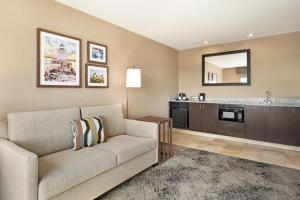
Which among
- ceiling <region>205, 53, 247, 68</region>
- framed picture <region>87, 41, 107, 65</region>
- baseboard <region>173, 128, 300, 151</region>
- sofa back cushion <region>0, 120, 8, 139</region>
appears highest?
ceiling <region>205, 53, 247, 68</region>

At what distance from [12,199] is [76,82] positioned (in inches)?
63.8

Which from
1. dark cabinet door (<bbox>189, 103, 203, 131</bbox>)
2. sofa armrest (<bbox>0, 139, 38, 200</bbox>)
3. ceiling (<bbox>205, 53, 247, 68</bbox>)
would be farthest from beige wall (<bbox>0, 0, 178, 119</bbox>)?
ceiling (<bbox>205, 53, 247, 68</bbox>)

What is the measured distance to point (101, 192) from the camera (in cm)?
193

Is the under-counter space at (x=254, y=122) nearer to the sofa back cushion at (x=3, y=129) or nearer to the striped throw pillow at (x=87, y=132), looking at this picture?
the striped throw pillow at (x=87, y=132)

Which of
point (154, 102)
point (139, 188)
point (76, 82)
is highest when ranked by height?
point (76, 82)

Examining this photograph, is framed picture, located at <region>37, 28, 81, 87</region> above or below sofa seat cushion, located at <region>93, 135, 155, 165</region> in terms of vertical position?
above

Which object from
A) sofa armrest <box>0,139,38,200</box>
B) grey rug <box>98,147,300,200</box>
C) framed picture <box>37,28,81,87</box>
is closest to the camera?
sofa armrest <box>0,139,38,200</box>

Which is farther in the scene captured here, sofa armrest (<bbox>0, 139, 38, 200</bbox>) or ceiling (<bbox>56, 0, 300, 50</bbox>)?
ceiling (<bbox>56, 0, 300, 50</bbox>)

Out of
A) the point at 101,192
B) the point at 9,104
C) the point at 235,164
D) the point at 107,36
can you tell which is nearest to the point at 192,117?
the point at 235,164

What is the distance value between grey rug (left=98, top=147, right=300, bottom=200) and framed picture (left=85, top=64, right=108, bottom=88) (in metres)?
1.56

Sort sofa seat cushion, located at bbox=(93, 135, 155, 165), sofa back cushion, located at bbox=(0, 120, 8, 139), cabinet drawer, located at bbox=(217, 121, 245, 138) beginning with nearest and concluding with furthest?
sofa back cushion, located at bbox=(0, 120, 8, 139) < sofa seat cushion, located at bbox=(93, 135, 155, 165) < cabinet drawer, located at bbox=(217, 121, 245, 138)

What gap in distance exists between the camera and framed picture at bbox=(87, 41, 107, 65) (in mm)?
2883

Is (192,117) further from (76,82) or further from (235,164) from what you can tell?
(76,82)

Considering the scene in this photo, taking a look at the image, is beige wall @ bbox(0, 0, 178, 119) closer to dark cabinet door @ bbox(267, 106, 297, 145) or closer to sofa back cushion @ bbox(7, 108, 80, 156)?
sofa back cushion @ bbox(7, 108, 80, 156)
